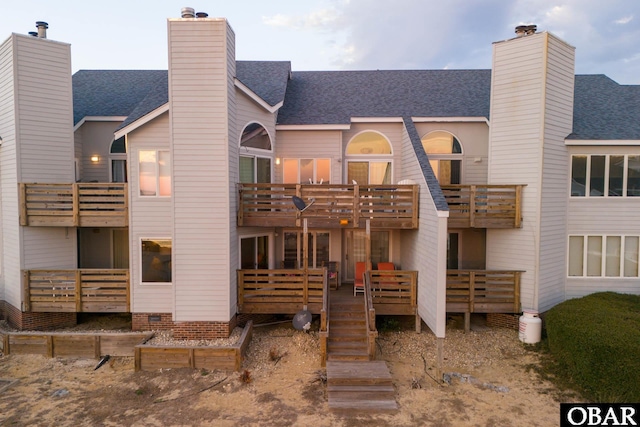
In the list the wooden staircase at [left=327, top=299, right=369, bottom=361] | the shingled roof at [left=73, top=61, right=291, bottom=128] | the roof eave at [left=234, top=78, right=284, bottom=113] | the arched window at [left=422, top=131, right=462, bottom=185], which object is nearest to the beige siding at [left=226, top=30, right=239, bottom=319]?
the roof eave at [left=234, top=78, right=284, bottom=113]

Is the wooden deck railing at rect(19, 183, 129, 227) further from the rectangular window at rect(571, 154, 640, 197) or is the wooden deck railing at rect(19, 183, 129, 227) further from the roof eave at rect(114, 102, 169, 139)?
the rectangular window at rect(571, 154, 640, 197)

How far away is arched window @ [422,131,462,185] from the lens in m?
14.4

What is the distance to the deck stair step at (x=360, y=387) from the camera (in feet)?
27.2

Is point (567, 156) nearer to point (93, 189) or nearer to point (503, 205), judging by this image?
point (503, 205)

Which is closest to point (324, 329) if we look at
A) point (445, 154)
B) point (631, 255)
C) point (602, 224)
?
point (445, 154)

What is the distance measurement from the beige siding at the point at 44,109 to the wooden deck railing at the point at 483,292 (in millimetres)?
13233

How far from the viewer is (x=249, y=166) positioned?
40.8ft

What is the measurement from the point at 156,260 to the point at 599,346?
1205 centimetres

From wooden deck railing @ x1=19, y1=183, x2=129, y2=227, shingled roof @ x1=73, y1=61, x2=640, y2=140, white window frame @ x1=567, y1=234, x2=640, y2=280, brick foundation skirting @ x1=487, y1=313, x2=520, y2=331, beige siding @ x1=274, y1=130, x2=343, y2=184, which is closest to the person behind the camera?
wooden deck railing @ x1=19, y1=183, x2=129, y2=227

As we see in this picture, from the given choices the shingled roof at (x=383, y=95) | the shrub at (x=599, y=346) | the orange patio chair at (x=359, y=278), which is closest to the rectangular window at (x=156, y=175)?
the shingled roof at (x=383, y=95)

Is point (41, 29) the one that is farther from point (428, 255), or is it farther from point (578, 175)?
point (578, 175)

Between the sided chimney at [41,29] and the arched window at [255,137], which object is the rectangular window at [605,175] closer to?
the arched window at [255,137]

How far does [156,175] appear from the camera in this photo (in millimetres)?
11516

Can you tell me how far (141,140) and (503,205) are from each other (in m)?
11.5
